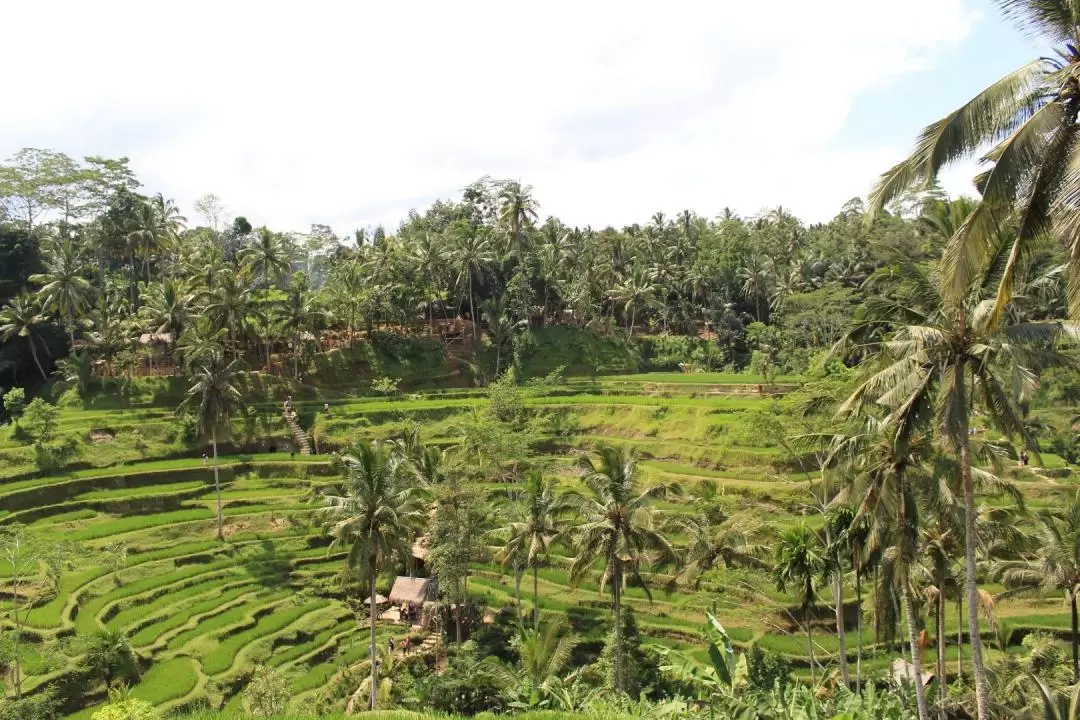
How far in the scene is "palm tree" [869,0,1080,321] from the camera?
27.8 ft

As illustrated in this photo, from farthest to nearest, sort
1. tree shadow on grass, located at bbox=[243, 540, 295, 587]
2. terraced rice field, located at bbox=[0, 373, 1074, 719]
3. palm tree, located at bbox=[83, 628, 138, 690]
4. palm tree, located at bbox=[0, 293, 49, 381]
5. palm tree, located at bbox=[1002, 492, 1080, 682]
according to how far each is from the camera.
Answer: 1. palm tree, located at bbox=[0, 293, 49, 381]
2. tree shadow on grass, located at bbox=[243, 540, 295, 587]
3. terraced rice field, located at bbox=[0, 373, 1074, 719]
4. palm tree, located at bbox=[83, 628, 138, 690]
5. palm tree, located at bbox=[1002, 492, 1080, 682]

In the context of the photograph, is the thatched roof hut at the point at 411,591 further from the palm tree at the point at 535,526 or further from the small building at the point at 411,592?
the palm tree at the point at 535,526

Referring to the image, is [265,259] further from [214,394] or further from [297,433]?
[214,394]

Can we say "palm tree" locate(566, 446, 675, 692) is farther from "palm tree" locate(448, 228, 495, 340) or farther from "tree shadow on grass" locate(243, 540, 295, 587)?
"palm tree" locate(448, 228, 495, 340)

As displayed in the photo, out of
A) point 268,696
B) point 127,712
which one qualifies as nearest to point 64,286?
point 268,696

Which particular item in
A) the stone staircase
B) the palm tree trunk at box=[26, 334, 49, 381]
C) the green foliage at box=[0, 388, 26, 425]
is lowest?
the stone staircase

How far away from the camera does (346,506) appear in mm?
25406

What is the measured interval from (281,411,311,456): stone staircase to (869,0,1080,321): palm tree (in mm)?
45553

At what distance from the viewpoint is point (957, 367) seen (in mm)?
13164

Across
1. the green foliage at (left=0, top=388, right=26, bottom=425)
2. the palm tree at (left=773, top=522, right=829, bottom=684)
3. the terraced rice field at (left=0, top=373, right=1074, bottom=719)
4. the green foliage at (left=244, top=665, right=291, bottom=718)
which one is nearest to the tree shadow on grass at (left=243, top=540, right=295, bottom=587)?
the terraced rice field at (left=0, top=373, right=1074, bottom=719)

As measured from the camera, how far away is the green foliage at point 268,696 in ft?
76.3

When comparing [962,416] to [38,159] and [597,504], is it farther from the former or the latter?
[38,159]

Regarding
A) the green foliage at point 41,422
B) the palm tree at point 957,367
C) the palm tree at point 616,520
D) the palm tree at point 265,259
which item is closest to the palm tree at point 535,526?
the palm tree at point 616,520

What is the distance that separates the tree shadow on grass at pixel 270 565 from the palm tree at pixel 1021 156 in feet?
110
